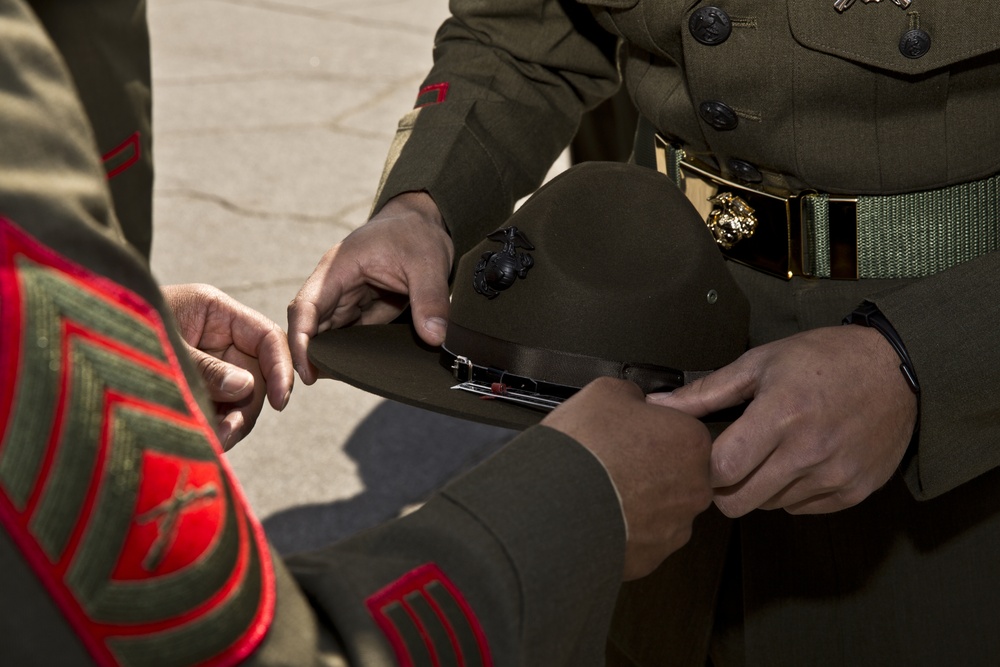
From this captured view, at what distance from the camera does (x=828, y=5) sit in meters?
1.16

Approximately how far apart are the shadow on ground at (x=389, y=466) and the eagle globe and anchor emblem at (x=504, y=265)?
1.60 m

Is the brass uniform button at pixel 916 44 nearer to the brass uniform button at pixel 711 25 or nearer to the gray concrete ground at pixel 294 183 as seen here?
the brass uniform button at pixel 711 25

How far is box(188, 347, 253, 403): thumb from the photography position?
127 centimetres

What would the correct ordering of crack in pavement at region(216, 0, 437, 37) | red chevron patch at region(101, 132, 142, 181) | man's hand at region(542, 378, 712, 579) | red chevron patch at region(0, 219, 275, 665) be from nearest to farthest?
red chevron patch at region(0, 219, 275, 665)
man's hand at region(542, 378, 712, 579)
red chevron patch at region(101, 132, 142, 181)
crack in pavement at region(216, 0, 437, 37)

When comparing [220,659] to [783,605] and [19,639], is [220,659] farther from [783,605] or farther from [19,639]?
[783,605]

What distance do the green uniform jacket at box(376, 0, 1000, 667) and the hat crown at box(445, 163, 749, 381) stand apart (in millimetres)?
117

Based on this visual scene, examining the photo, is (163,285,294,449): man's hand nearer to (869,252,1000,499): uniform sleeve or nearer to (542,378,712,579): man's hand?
(542,378,712,579): man's hand

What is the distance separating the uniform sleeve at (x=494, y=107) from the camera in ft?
4.91

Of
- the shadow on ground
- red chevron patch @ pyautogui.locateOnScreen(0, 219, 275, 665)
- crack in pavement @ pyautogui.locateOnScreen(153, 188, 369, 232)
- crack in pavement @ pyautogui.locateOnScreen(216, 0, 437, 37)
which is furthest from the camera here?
crack in pavement @ pyautogui.locateOnScreen(216, 0, 437, 37)

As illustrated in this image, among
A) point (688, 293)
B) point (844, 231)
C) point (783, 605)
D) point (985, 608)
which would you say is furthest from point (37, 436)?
point (985, 608)

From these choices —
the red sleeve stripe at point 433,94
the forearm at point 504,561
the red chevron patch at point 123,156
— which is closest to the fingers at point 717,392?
the forearm at point 504,561

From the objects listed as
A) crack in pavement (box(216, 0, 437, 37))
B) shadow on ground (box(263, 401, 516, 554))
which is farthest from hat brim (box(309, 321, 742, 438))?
crack in pavement (box(216, 0, 437, 37))

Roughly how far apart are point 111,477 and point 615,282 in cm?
66

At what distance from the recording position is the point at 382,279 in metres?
1.41
